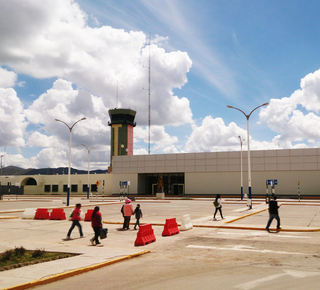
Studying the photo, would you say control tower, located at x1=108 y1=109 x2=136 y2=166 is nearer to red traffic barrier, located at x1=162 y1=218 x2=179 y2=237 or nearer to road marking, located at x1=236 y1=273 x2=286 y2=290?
red traffic barrier, located at x1=162 y1=218 x2=179 y2=237

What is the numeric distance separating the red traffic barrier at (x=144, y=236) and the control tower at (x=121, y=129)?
97552 millimetres

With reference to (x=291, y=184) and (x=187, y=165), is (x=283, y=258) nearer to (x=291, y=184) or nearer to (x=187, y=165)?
(x=291, y=184)

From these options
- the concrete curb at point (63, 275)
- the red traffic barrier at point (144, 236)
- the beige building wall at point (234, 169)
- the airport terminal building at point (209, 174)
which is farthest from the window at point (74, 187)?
the concrete curb at point (63, 275)

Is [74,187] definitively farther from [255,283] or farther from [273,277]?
[255,283]

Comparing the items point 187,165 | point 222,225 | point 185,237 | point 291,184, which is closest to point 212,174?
point 187,165

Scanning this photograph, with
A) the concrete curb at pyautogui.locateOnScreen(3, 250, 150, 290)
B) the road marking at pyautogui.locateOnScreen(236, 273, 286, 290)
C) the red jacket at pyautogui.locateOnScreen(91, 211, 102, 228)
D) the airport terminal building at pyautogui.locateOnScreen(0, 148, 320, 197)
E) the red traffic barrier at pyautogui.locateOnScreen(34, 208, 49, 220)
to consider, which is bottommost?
the red traffic barrier at pyautogui.locateOnScreen(34, 208, 49, 220)

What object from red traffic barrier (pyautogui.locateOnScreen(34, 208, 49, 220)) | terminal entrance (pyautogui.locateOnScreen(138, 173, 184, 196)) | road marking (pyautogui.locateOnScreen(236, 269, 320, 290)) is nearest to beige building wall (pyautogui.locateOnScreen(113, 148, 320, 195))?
terminal entrance (pyautogui.locateOnScreen(138, 173, 184, 196))

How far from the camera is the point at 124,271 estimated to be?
929cm

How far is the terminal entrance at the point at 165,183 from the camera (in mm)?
72812

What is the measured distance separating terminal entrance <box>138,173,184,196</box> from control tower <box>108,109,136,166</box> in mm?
35162

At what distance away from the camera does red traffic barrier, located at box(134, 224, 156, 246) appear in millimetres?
13382

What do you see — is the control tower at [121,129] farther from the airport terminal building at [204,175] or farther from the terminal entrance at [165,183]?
the terminal entrance at [165,183]

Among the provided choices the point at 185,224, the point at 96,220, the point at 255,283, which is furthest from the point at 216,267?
the point at 185,224

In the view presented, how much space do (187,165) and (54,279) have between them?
62.2 m
